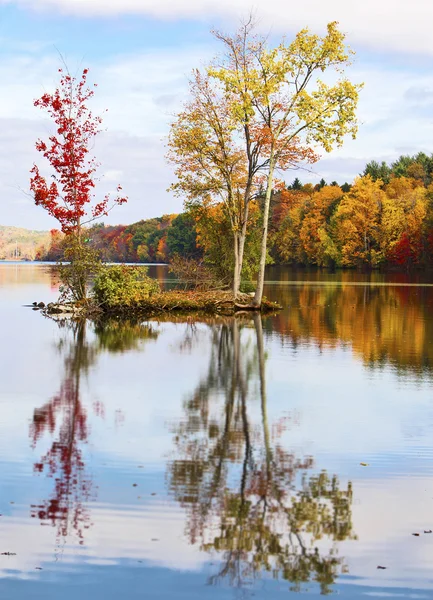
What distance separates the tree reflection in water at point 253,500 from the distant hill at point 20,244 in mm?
157218

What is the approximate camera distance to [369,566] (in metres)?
5.46

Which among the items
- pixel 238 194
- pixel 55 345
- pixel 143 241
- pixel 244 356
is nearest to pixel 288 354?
pixel 244 356

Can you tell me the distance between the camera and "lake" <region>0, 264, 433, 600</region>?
208 inches

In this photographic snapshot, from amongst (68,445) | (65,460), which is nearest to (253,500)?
(65,460)

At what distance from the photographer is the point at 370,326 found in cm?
2366

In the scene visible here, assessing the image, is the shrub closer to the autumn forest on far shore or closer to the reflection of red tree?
the reflection of red tree

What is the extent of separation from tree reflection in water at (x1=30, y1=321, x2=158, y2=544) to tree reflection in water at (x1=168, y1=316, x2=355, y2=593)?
0.82 meters

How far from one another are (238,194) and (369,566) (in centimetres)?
2669

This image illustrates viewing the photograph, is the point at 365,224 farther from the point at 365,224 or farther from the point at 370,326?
the point at 370,326

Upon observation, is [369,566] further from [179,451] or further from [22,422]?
[22,422]

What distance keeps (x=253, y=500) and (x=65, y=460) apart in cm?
211

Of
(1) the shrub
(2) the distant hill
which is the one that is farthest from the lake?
(2) the distant hill

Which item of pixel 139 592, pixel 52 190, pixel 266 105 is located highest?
pixel 266 105

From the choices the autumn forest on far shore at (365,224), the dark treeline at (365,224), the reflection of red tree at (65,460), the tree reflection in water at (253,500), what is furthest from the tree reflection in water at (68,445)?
the autumn forest on far shore at (365,224)
